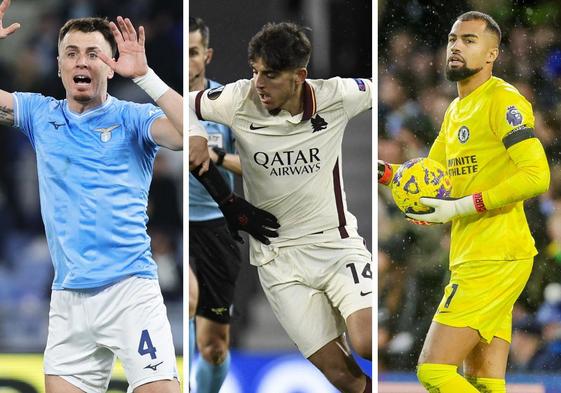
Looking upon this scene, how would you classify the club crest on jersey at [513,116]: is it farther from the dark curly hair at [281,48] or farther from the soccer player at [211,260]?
the soccer player at [211,260]

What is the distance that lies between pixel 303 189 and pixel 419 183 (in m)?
0.54

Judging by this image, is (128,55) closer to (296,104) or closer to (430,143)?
(296,104)

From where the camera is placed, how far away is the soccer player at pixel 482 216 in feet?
12.5

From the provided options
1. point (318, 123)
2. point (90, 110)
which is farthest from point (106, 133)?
point (318, 123)

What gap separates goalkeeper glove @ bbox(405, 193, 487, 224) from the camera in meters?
3.86

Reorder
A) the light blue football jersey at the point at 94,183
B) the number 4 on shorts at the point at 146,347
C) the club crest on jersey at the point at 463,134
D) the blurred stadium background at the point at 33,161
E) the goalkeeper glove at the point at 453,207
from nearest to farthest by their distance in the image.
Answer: the number 4 on shorts at the point at 146,347 < the light blue football jersey at the point at 94,183 < the goalkeeper glove at the point at 453,207 < the club crest on jersey at the point at 463,134 < the blurred stadium background at the point at 33,161

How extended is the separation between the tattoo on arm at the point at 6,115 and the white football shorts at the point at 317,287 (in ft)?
4.22

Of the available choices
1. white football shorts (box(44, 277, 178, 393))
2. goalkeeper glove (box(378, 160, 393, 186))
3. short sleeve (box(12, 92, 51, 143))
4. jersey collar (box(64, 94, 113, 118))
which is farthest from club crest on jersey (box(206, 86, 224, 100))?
white football shorts (box(44, 277, 178, 393))

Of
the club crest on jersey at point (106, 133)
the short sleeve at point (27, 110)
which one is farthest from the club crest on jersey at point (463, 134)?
the short sleeve at point (27, 110)

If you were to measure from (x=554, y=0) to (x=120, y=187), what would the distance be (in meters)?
2.26

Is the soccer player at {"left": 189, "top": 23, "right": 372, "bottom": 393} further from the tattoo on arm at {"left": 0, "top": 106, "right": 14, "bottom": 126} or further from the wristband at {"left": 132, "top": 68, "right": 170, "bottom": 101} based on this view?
the tattoo on arm at {"left": 0, "top": 106, "right": 14, "bottom": 126}

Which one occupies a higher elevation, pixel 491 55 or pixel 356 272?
pixel 491 55

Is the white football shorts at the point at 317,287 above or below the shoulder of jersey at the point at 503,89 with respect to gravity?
below

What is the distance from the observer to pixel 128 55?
12.6 ft
